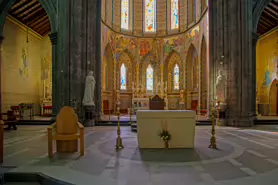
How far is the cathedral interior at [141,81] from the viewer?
16.7ft

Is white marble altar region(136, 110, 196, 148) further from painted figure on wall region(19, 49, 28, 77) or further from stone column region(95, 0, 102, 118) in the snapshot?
painted figure on wall region(19, 49, 28, 77)

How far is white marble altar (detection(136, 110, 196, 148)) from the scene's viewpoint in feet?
21.5

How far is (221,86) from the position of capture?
13.5m

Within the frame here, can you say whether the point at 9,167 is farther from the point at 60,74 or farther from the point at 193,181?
the point at 60,74

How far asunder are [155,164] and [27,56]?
53.1 feet

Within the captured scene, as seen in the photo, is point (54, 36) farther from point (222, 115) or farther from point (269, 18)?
point (269, 18)

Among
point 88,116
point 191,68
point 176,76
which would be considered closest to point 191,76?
point 191,68

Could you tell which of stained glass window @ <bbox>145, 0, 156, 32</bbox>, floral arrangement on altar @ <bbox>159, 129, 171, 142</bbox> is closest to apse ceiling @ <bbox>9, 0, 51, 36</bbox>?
stained glass window @ <bbox>145, 0, 156, 32</bbox>

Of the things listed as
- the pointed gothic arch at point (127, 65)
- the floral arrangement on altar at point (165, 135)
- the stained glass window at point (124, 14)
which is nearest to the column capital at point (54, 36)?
the floral arrangement on altar at point (165, 135)

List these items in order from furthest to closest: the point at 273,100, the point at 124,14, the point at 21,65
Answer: the point at 124,14, the point at 273,100, the point at 21,65

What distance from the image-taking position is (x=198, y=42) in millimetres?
21016

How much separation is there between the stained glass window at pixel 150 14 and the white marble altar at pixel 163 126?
20221 millimetres

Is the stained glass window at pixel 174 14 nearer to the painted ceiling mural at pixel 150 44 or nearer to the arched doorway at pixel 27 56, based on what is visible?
the painted ceiling mural at pixel 150 44

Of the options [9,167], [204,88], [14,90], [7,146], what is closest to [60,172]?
[9,167]
